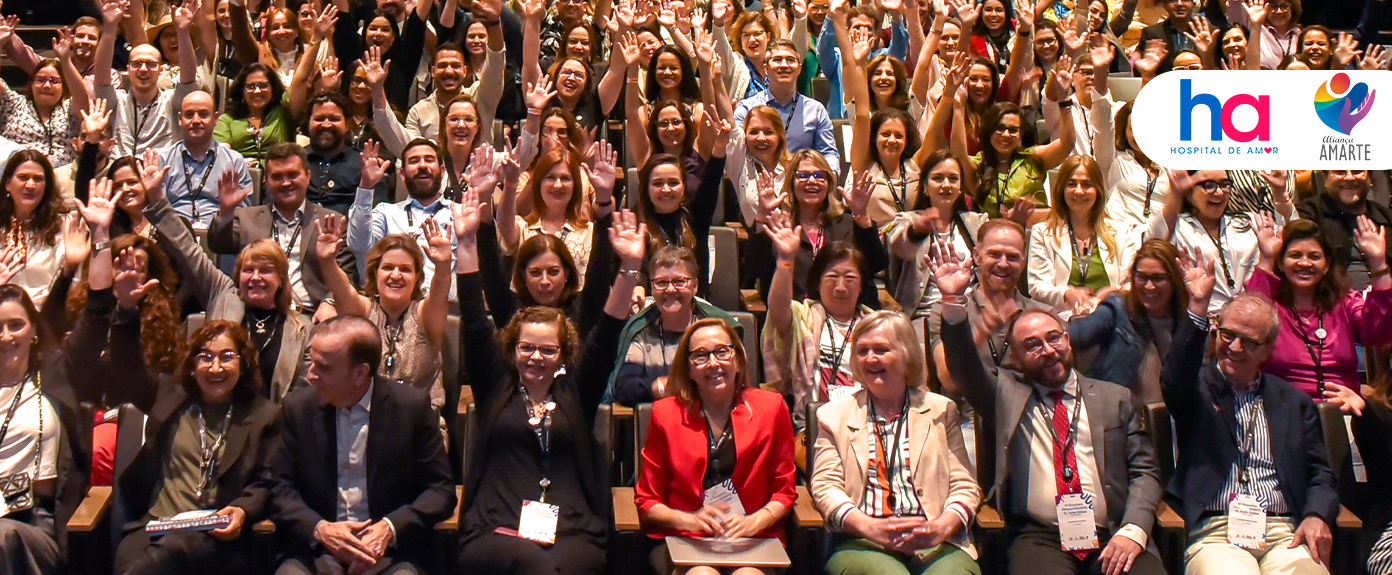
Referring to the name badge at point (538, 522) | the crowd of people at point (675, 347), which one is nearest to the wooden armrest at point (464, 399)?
the crowd of people at point (675, 347)

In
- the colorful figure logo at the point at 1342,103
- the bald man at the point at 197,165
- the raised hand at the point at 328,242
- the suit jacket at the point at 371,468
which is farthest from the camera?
the colorful figure logo at the point at 1342,103

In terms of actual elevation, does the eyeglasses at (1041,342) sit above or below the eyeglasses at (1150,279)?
below

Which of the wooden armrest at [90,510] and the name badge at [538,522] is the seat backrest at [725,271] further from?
the wooden armrest at [90,510]

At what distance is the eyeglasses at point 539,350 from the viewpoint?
120 inches

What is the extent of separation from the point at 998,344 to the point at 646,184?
1200mm

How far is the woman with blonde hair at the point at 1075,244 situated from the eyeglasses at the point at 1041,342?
1.07 m

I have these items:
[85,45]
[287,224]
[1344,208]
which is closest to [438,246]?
[287,224]

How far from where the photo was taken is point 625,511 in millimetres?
2992

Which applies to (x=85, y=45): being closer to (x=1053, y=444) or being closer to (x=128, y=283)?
(x=128, y=283)

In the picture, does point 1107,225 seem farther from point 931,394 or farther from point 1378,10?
point 1378,10

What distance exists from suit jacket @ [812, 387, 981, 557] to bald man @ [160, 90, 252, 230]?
8.17ft

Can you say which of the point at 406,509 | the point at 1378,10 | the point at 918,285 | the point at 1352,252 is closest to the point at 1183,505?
the point at 918,285

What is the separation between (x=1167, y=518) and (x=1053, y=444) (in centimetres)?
29

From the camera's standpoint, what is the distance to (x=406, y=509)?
2951mm
